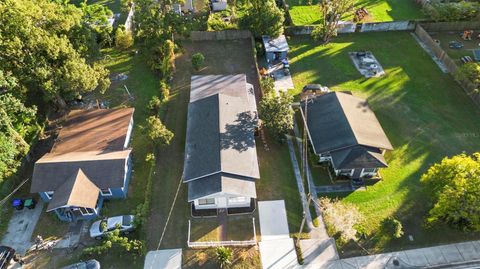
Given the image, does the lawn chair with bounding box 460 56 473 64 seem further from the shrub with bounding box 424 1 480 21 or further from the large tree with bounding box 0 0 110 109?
the large tree with bounding box 0 0 110 109

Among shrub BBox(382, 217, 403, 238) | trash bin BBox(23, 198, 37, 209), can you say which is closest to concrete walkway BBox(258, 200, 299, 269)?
shrub BBox(382, 217, 403, 238)

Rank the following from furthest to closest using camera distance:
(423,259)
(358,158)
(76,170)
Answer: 1. (358,158)
2. (76,170)
3. (423,259)

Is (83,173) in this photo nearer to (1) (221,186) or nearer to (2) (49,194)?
(2) (49,194)

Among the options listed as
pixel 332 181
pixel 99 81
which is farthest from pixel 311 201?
pixel 99 81

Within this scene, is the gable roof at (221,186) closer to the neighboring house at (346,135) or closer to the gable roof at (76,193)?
the neighboring house at (346,135)

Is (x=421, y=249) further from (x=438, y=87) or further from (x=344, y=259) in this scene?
(x=438, y=87)

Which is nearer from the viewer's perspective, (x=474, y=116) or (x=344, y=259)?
(x=344, y=259)

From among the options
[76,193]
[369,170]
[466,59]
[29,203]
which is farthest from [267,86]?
[466,59]
